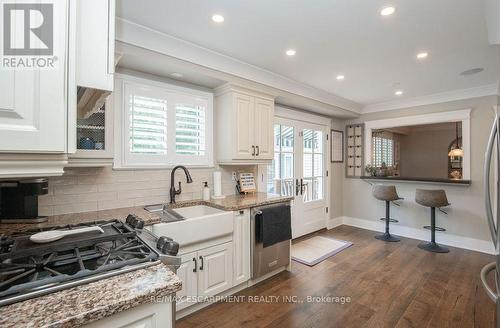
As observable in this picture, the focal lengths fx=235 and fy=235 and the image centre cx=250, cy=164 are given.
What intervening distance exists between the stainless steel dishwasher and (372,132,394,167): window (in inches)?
125

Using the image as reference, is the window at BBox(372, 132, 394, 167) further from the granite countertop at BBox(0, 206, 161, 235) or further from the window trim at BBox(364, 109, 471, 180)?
the granite countertop at BBox(0, 206, 161, 235)

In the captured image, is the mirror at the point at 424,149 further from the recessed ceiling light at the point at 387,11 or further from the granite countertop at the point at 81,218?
the granite countertop at the point at 81,218

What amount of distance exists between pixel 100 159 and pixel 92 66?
125cm

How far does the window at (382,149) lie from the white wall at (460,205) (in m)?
0.74

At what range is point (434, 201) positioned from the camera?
11.7 feet

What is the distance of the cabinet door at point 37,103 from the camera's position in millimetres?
727

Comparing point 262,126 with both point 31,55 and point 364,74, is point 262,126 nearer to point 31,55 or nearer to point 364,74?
point 364,74

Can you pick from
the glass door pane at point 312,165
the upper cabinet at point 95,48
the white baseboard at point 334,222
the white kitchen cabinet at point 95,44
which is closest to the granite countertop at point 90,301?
the upper cabinet at point 95,48

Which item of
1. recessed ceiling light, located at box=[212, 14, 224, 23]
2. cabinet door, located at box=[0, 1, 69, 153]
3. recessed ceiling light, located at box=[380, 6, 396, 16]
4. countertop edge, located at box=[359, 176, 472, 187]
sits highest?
recessed ceiling light, located at box=[212, 14, 224, 23]

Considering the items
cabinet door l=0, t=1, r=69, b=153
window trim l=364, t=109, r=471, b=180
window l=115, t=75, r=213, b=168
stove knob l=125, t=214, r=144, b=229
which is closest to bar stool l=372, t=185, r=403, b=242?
window trim l=364, t=109, r=471, b=180

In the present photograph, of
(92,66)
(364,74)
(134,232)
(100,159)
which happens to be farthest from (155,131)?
(364,74)

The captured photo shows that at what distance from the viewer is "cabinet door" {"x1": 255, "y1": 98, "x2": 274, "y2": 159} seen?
9.81 ft

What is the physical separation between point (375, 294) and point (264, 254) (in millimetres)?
1195

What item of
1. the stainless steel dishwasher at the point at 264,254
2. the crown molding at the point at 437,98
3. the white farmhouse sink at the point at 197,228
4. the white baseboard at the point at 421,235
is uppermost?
the crown molding at the point at 437,98
